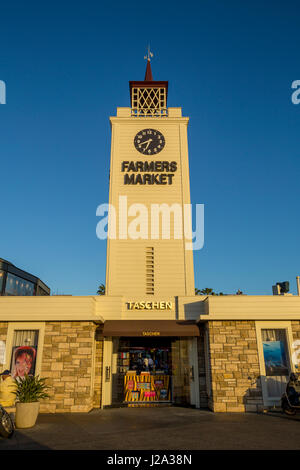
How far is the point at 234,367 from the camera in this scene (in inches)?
552

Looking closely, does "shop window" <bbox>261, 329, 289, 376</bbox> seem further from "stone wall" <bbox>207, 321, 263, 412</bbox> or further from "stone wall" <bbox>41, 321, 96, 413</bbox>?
"stone wall" <bbox>41, 321, 96, 413</bbox>

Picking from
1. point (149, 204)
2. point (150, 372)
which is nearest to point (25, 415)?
point (150, 372)

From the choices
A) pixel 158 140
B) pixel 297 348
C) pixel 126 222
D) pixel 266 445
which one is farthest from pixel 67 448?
pixel 158 140

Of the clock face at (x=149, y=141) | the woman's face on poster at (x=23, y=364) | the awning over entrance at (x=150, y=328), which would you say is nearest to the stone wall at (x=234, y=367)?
the awning over entrance at (x=150, y=328)

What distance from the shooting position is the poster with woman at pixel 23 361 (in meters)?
14.1

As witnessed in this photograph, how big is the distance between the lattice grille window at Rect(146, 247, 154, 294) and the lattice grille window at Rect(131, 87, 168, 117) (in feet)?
32.2

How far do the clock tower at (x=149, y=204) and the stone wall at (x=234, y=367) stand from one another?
3.67 meters

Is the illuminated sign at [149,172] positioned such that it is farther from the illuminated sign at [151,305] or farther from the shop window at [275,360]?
the shop window at [275,360]

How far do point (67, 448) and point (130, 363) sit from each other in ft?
28.1

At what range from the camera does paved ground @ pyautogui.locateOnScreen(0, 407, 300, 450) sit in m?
8.34

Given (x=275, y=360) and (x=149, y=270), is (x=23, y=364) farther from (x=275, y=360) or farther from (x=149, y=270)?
(x=275, y=360)

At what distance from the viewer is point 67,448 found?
8.11 metres

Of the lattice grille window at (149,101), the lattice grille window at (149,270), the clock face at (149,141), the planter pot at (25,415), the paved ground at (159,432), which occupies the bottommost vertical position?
the paved ground at (159,432)
